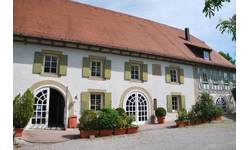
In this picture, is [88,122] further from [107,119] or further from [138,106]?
[138,106]

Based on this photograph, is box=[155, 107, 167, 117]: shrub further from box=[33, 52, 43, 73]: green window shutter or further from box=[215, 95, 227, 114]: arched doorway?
box=[33, 52, 43, 73]: green window shutter

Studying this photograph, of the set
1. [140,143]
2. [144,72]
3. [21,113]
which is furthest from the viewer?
[144,72]

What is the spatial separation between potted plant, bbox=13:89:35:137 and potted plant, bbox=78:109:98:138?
6.45ft

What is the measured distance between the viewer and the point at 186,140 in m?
6.83

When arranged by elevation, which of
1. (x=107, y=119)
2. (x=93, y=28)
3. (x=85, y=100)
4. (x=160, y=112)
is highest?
(x=93, y=28)

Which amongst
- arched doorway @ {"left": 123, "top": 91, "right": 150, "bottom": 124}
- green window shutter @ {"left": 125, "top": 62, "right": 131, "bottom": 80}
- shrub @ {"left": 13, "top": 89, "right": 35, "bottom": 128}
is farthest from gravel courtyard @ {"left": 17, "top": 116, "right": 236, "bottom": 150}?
green window shutter @ {"left": 125, "top": 62, "right": 131, "bottom": 80}

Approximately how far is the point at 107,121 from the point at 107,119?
0.08 metres

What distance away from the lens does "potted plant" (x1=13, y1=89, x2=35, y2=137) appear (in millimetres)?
6535

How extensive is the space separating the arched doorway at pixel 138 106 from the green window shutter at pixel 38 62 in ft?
16.9

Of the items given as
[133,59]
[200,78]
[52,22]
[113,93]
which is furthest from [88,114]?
[200,78]

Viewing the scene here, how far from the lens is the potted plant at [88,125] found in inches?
283

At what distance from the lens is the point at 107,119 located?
739 cm

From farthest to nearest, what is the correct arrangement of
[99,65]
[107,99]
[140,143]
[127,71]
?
1. [127,71]
2. [99,65]
3. [107,99]
4. [140,143]

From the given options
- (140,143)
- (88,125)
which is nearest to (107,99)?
(88,125)
